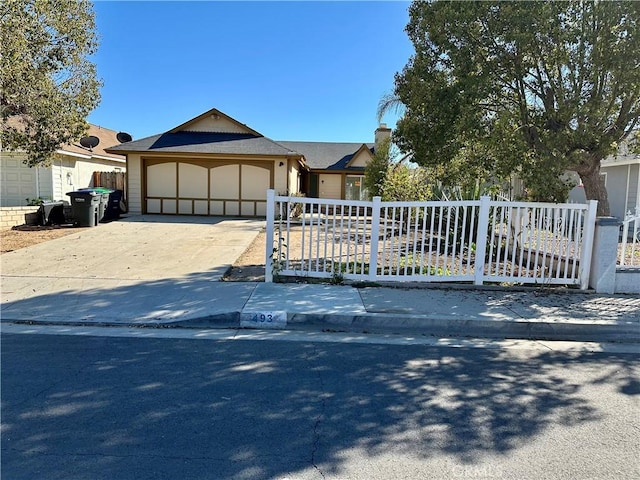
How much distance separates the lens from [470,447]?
3090 millimetres

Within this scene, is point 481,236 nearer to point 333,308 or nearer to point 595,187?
point 595,187

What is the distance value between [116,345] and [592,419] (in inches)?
189

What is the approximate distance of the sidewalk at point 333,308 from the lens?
5844mm

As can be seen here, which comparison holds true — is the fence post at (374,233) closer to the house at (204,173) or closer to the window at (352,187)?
the house at (204,173)

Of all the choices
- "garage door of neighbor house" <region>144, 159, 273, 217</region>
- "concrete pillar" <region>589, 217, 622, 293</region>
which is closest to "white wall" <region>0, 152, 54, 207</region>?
"garage door of neighbor house" <region>144, 159, 273, 217</region>

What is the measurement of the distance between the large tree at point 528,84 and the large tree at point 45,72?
26.7 feet

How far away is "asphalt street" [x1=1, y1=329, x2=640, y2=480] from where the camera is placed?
2.85 m

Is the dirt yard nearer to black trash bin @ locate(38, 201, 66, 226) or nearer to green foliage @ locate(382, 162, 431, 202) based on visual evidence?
black trash bin @ locate(38, 201, 66, 226)

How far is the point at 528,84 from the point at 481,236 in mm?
3044

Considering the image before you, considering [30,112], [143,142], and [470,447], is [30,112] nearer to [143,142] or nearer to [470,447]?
[143,142]

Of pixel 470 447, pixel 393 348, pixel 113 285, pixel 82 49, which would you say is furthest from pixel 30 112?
pixel 470 447

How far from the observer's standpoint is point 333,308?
6230mm

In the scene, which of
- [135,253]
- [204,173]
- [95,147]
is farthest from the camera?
[95,147]

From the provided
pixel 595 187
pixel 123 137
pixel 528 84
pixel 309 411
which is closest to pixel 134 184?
pixel 123 137
